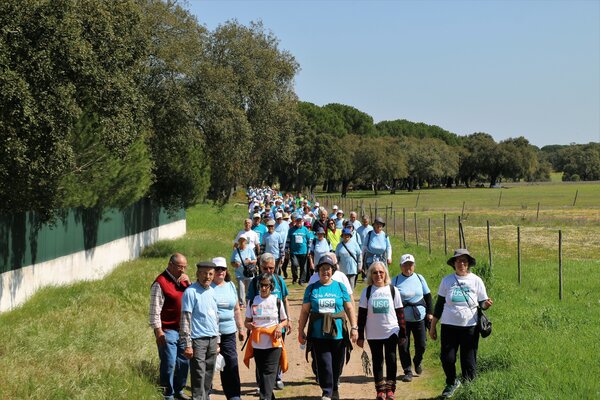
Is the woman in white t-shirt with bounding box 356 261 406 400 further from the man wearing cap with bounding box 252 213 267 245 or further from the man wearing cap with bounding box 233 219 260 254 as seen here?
the man wearing cap with bounding box 252 213 267 245

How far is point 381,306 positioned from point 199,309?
1992 millimetres

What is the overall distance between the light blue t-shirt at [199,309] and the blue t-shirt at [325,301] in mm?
1017

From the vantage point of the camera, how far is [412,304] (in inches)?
370

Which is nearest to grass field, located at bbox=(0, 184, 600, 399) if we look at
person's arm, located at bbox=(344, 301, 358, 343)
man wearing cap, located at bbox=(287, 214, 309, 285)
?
person's arm, located at bbox=(344, 301, 358, 343)

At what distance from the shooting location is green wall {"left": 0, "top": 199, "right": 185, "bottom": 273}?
1441cm

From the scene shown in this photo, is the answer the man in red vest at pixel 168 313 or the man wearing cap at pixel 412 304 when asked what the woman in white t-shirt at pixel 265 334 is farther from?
the man wearing cap at pixel 412 304

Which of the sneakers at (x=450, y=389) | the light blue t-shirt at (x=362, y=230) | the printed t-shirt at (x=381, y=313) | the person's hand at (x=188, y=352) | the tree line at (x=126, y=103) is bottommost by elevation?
the sneakers at (x=450, y=389)

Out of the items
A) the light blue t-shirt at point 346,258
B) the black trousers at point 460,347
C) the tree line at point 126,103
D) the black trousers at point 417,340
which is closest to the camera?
the black trousers at point 460,347

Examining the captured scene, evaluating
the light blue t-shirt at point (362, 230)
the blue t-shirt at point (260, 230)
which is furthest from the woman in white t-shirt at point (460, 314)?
the blue t-shirt at point (260, 230)

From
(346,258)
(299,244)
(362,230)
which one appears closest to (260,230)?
(299,244)

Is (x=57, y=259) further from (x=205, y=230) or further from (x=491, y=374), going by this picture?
(x=205, y=230)

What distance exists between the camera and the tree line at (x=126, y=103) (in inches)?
445

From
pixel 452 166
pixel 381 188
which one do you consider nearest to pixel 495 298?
pixel 452 166

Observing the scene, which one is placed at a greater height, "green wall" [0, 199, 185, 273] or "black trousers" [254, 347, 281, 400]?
"green wall" [0, 199, 185, 273]
